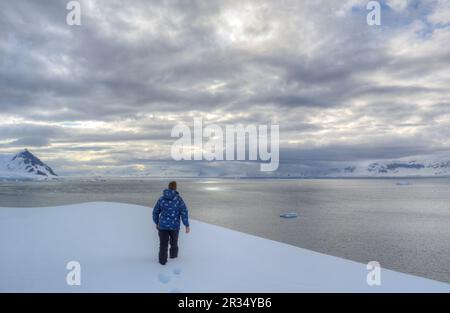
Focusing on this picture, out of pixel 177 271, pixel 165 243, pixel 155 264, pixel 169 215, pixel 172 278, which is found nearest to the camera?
pixel 172 278

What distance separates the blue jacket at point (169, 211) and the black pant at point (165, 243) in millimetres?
169

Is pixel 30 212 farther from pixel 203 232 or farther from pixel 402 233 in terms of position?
pixel 402 233

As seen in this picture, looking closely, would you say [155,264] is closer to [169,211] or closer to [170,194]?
[169,211]

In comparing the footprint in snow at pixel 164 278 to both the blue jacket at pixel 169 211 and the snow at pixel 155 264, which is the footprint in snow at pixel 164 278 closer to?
the snow at pixel 155 264

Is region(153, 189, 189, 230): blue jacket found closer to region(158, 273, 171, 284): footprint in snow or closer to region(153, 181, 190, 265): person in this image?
region(153, 181, 190, 265): person

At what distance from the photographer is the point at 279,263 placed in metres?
9.45

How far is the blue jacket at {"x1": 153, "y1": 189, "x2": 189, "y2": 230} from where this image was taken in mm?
8961

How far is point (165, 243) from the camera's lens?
8.85 m

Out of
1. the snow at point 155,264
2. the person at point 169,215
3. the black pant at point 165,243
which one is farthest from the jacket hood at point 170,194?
the snow at point 155,264

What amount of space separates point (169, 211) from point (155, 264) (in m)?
1.53

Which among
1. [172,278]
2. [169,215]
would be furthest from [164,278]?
[169,215]

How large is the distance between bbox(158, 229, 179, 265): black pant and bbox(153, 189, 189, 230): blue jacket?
0.17 m
